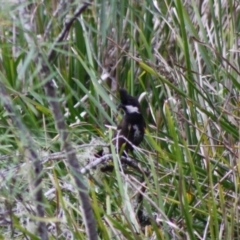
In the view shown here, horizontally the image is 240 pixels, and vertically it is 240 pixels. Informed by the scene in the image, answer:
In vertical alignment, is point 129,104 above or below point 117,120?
above

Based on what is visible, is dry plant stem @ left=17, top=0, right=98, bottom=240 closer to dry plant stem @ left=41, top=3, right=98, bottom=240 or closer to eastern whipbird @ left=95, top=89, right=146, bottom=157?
dry plant stem @ left=41, top=3, right=98, bottom=240

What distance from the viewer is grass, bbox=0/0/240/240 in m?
1.41

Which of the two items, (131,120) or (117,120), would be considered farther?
(117,120)

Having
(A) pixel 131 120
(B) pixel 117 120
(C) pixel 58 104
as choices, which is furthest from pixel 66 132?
(B) pixel 117 120

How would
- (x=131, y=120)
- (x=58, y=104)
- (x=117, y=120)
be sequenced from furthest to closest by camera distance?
(x=117, y=120), (x=131, y=120), (x=58, y=104)

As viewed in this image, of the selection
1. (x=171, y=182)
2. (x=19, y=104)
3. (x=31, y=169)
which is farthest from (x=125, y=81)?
(x=31, y=169)

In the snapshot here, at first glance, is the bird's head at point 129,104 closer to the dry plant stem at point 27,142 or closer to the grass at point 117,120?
the grass at point 117,120

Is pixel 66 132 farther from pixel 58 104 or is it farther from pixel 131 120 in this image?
pixel 131 120

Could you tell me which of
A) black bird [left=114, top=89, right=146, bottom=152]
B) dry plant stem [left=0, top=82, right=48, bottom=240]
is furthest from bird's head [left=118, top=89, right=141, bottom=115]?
dry plant stem [left=0, top=82, right=48, bottom=240]

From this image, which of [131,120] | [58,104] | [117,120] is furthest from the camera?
[117,120]

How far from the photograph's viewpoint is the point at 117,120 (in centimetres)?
297

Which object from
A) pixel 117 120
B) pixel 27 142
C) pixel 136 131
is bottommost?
pixel 117 120

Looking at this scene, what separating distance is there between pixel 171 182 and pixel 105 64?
1062 millimetres

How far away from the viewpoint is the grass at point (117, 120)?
55.3 inches
